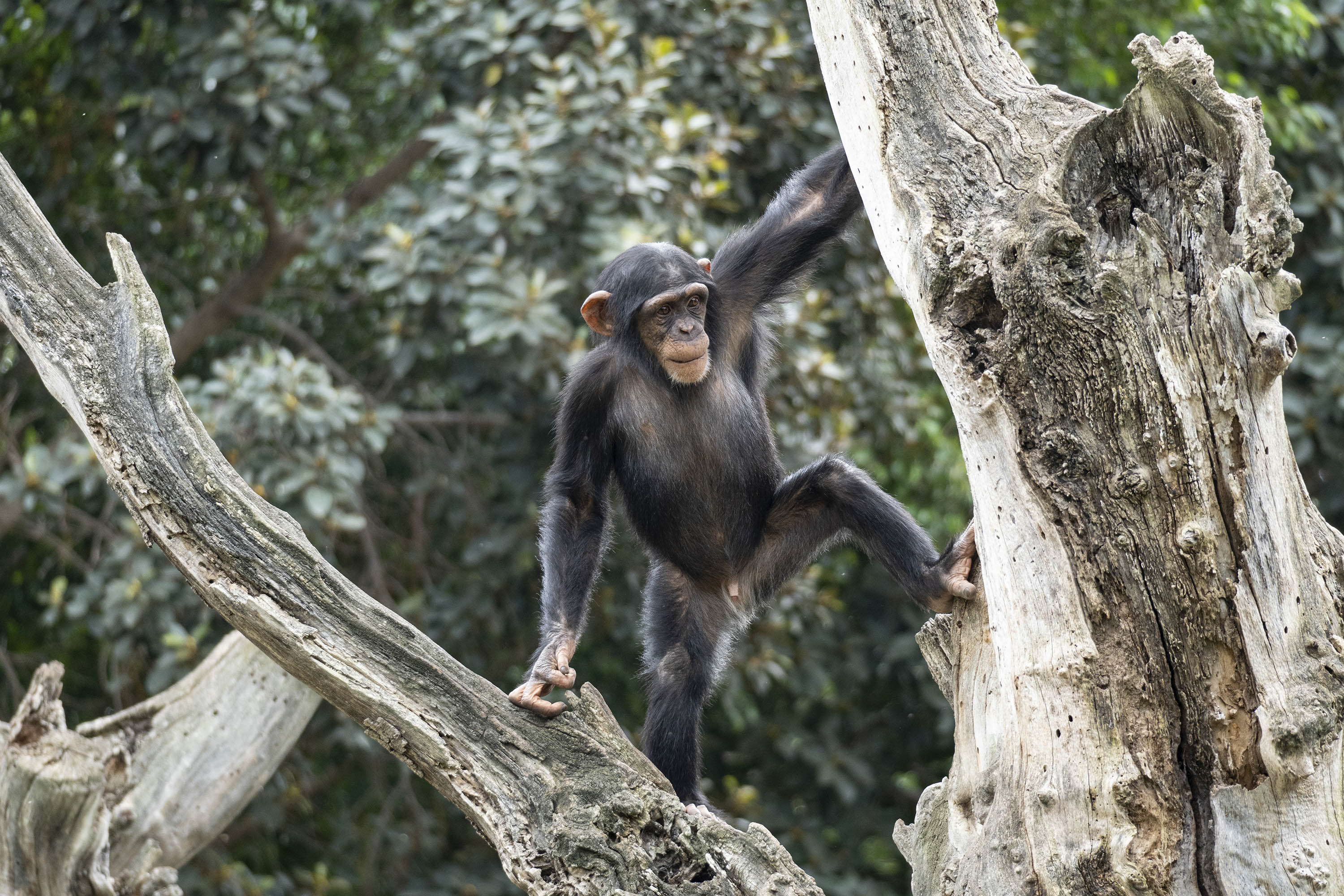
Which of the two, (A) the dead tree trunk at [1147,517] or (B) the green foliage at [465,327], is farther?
(B) the green foliage at [465,327]

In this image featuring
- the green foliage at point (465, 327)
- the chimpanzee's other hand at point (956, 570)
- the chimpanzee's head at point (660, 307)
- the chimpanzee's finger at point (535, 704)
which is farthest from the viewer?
the green foliage at point (465, 327)

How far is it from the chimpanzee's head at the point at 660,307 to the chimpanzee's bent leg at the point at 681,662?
727 millimetres

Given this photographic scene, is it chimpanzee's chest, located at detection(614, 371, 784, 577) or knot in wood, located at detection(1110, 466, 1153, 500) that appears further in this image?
chimpanzee's chest, located at detection(614, 371, 784, 577)

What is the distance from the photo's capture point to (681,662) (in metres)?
4.14

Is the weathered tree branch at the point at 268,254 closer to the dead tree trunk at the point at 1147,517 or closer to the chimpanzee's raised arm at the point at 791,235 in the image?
the chimpanzee's raised arm at the point at 791,235

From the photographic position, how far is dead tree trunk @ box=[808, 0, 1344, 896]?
247cm

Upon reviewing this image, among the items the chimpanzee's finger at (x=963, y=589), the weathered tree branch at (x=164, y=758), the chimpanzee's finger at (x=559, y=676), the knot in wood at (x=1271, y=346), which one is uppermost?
the knot in wood at (x=1271, y=346)

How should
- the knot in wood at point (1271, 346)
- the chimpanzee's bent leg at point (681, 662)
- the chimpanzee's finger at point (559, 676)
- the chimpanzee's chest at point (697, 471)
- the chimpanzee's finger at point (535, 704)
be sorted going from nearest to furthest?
1. the knot in wood at point (1271, 346)
2. the chimpanzee's finger at point (535, 704)
3. the chimpanzee's finger at point (559, 676)
4. the chimpanzee's bent leg at point (681, 662)
5. the chimpanzee's chest at point (697, 471)

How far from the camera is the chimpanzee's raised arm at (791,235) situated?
4164mm

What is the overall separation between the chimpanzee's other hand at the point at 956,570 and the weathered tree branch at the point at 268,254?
460 cm

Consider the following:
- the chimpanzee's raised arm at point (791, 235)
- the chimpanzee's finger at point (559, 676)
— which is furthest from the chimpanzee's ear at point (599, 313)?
the chimpanzee's finger at point (559, 676)

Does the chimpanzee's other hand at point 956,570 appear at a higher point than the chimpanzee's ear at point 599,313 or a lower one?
lower

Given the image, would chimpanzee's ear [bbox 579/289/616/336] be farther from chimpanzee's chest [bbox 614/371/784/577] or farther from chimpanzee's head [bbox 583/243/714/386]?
chimpanzee's chest [bbox 614/371/784/577]

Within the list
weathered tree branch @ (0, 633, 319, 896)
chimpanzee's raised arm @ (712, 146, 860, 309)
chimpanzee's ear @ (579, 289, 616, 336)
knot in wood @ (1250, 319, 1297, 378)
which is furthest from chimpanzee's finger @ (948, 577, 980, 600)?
weathered tree branch @ (0, 633, 319, 896)
